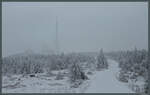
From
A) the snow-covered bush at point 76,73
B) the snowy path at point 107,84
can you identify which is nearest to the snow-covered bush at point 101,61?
the snowy path at point 107,84

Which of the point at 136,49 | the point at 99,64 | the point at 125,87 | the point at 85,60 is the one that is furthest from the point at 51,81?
the point at 136,49

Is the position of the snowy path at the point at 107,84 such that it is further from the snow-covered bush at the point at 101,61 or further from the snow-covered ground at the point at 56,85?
the snow-covered bush at the point at 101,61

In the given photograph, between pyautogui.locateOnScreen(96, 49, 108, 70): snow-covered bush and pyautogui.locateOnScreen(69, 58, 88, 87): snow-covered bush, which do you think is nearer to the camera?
pyautogui.locateOnScreen(69, 58, 88, 87): snow-covered bush

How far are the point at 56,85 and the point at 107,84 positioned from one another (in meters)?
1.06

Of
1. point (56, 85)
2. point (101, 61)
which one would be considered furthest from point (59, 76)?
point (101, 61)

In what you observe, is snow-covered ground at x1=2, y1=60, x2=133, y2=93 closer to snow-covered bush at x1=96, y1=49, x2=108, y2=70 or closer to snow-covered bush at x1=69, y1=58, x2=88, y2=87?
snow-covered bush at x1=69, y1=58, x2=88, y2=87

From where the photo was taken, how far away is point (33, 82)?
3232 millimetres

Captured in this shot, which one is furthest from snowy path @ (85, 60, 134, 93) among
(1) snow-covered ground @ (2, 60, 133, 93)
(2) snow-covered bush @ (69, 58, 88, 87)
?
(2) snow-covered bush @ (69, 58, 88, 87)

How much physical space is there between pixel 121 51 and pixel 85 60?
0.85 m

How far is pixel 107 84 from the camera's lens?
128 inches

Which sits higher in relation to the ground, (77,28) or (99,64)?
(77,28)

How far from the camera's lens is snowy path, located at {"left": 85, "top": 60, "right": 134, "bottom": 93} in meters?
3.19

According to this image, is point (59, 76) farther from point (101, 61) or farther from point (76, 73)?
point (101, 61)

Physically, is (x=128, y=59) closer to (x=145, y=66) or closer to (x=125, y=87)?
(x=145, y=66)
